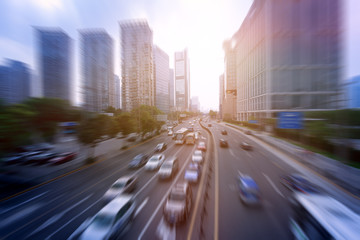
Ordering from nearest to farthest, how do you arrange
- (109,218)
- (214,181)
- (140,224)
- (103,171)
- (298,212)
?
1. (109,218)
2. (140,224)
3. (298,212)
4. (214,181)
5. (103,171)

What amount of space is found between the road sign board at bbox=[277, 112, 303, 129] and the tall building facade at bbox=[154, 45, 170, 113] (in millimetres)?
63774

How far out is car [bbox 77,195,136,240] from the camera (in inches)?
212

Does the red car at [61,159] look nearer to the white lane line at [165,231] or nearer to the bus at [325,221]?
the white lane line at [165,231]

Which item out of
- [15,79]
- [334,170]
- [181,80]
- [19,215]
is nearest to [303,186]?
[334,170]

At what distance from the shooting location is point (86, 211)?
7.82 m

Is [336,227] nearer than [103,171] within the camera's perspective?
Yes

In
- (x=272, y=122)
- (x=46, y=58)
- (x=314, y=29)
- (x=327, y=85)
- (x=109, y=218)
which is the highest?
(x=314, y=29)

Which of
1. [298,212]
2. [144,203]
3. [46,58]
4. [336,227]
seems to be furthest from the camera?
[46,58]

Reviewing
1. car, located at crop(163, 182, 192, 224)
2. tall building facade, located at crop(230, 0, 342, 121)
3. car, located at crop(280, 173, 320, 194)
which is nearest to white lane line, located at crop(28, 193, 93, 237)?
car, located at crop(163, 182, 192, 224)

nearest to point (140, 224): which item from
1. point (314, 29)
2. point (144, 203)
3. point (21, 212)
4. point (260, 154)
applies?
point (144, 203)

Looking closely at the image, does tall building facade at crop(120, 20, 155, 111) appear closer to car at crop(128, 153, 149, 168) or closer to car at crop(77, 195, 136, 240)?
car at crop(128, 153, 149, 168)

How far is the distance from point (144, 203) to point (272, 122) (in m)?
38.2

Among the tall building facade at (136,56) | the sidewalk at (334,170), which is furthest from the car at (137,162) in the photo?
the tall building facade at (136,56)

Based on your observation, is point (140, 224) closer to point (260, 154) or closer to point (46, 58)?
point (260, 154)
